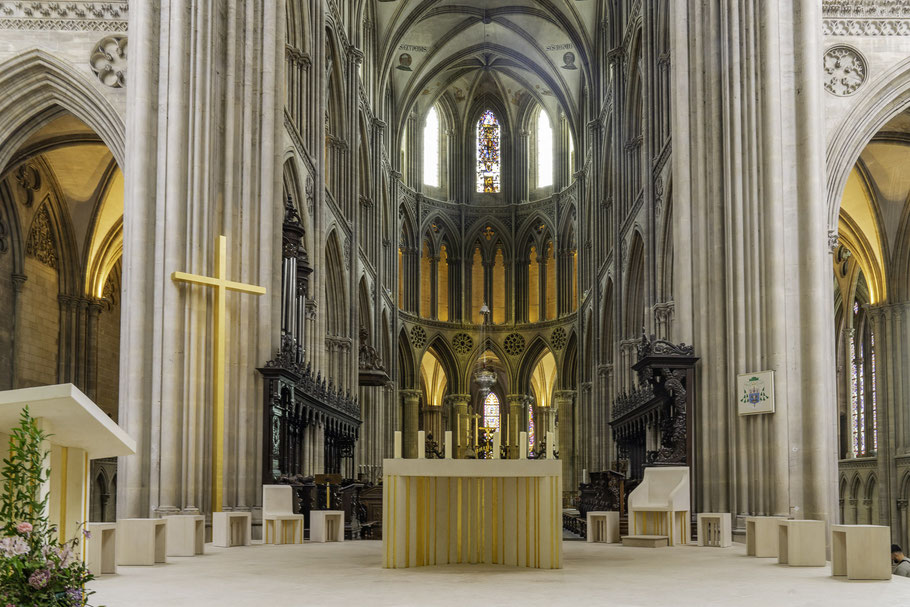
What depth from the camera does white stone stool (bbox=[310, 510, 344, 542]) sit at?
16078 millimetres

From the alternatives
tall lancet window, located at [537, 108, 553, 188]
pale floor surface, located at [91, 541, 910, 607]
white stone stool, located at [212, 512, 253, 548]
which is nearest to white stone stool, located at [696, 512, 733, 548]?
pale floor surface, located at [91, 541, 910, 607]

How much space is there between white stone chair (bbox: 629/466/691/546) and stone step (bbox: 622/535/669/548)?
0.37m

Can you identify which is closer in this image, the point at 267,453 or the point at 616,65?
the point at 267,453

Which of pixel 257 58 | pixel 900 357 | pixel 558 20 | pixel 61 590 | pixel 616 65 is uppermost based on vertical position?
pixel 558 20

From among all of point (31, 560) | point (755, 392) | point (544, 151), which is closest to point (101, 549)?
point (31, 560)

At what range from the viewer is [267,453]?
17.3 meters

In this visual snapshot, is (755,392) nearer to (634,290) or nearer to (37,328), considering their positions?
(634,290)

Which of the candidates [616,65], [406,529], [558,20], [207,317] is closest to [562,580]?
[406,529]

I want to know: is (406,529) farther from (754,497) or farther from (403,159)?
(403,159)

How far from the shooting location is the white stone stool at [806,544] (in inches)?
412

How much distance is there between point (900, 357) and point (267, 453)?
1556 cm

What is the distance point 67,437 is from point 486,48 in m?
38.1

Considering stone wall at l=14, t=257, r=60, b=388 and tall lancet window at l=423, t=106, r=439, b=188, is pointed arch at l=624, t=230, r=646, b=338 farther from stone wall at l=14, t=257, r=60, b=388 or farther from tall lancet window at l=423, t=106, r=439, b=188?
tall lancet window at l=423, t=106, r=439, b=188

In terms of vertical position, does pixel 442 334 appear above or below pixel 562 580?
above
